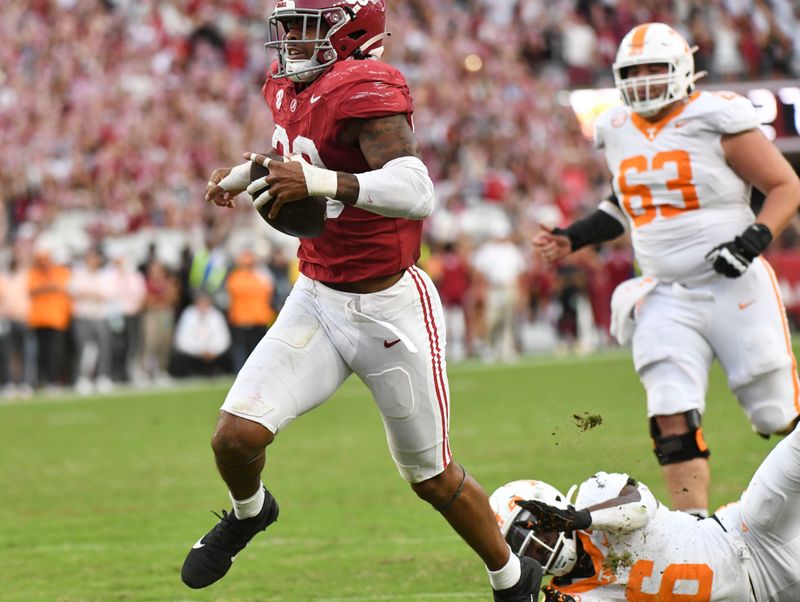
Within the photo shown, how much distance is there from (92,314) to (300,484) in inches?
336

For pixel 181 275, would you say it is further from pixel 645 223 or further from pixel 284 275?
pixel 645 223

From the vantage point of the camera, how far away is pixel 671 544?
4.18m

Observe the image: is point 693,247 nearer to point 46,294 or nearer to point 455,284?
point 46,294

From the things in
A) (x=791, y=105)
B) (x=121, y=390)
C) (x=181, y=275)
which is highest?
(x=791, y=105)

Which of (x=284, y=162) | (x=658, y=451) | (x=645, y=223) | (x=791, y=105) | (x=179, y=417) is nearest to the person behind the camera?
(x=284, y=162)

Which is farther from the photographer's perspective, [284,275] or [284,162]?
[284,275]

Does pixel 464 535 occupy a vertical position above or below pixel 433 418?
below

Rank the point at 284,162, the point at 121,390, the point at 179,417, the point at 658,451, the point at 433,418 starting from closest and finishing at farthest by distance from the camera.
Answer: the point at 284,162 → the point at 433,418 → the point at 658,451 → the point at 179,417 → the point at 121,390

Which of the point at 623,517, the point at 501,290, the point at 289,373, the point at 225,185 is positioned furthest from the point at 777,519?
the point at 501,290

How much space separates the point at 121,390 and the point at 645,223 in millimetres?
11344

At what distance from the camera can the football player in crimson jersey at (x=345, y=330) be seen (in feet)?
13.9

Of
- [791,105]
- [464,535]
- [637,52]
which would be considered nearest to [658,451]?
[464,535]

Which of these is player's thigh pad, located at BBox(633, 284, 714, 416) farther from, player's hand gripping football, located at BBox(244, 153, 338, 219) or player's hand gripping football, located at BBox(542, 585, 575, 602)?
player's hand gripping football, located at BBox(244, 153, 338, 219)

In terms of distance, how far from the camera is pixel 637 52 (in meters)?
5.51
